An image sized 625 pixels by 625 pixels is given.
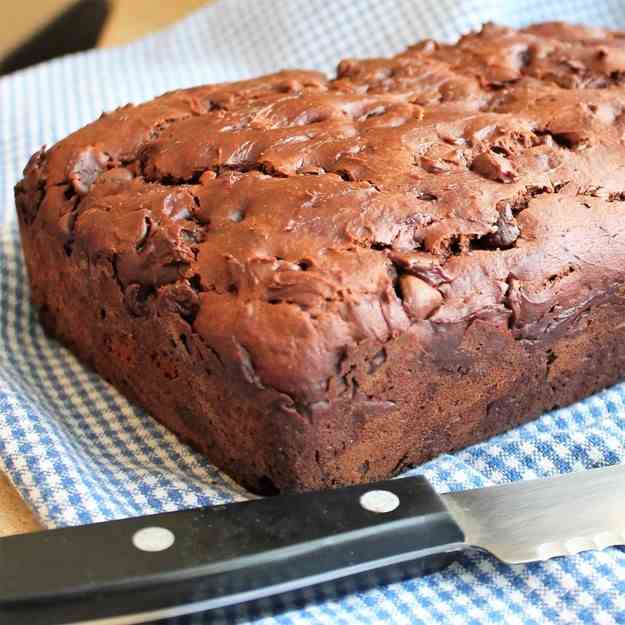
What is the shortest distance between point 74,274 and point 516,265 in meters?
0.65

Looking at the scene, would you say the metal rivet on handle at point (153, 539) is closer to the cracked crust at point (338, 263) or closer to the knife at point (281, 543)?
the knife at point (281, 543)

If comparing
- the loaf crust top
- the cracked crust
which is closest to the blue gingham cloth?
the cracked crust

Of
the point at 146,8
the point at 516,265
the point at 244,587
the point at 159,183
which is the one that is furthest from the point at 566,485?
the point at 146,8

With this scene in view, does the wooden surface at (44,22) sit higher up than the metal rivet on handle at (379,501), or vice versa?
the wooden surface at (44,22)

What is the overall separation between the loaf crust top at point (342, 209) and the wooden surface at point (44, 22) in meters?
0.32

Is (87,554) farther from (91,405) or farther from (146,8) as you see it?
(146,8)

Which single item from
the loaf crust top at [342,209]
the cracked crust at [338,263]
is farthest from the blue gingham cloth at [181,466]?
the loaf crust top at [342,209]

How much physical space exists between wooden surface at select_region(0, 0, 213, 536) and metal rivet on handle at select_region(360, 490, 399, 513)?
0.45 metres

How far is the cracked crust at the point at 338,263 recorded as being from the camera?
3.84 ft

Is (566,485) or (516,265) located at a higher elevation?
(516,265)

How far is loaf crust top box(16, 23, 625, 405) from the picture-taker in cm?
117

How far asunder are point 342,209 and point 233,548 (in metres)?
0.46

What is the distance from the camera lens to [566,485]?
118cm

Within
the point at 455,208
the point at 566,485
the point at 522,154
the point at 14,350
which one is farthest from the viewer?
the point at 14,350
